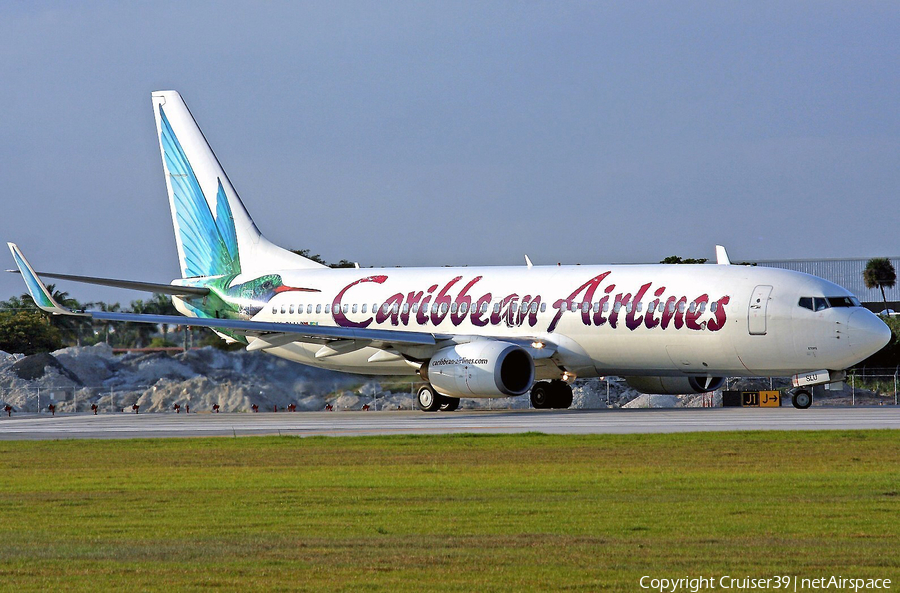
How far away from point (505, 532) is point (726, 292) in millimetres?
22190

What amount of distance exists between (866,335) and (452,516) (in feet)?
69.0

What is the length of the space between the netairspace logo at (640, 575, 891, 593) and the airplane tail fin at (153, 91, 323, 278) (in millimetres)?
34716

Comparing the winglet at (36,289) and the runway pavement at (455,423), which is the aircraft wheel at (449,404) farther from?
the winglet at (36,289)

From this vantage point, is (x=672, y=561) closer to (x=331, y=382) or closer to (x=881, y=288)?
(x=331, y=382)

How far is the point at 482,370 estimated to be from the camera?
32906 millimetres

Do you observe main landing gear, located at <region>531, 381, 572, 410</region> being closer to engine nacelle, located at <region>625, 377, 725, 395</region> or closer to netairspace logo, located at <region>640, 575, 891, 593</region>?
engine nacelle, located at <region>625, 377, 725, 395</region>

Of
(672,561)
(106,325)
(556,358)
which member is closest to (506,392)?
(556,358)

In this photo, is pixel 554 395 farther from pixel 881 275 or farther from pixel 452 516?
pixel 881 275

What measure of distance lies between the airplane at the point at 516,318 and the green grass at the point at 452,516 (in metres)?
10.9

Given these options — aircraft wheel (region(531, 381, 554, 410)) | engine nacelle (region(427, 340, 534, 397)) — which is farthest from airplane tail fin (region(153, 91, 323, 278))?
engine nacelle (region(427, 340, 534, 397))

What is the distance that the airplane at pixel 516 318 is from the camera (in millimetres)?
32156

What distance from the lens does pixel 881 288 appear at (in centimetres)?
9725

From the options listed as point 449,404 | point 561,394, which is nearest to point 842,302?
point 561,394

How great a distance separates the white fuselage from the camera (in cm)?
3188
